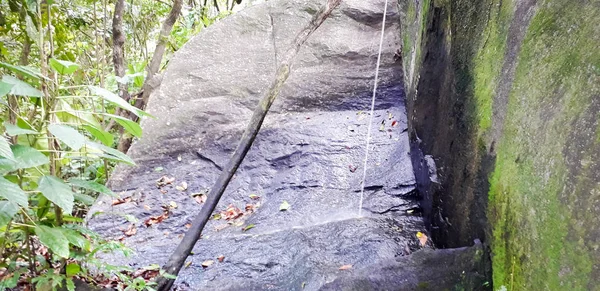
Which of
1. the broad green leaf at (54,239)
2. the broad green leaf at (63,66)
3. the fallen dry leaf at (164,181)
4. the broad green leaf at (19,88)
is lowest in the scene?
the fallen dry leaf at (164,181)

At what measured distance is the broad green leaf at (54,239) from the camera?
1.53 meters

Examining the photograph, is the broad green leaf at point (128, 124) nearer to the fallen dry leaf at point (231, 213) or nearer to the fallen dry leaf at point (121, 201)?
the fallen dry leaf at point (231, 213)

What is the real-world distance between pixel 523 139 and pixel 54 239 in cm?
198

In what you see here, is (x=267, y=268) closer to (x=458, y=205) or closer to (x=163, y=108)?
(x=458, y=205)

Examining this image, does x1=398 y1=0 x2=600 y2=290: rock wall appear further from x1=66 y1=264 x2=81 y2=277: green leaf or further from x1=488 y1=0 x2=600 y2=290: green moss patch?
x1=66 y1=264 x2=81 y2=277: green leaf

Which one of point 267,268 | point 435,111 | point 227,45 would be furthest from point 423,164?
point 227,45

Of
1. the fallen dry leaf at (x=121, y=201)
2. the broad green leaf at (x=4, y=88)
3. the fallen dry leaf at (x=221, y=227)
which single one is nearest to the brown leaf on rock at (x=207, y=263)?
the fallen dry leaf at (x=221, y=227)

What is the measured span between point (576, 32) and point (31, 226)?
2.25 metres

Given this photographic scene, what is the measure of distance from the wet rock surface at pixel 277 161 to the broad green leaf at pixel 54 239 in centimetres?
37

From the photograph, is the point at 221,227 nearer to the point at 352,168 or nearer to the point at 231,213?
the point at 231,213

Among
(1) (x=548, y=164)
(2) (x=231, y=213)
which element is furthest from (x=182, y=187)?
(1) (x=548, y=164)

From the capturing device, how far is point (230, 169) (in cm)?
320

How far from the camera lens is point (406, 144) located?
15.1ft

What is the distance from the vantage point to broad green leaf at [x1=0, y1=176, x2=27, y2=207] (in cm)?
128
